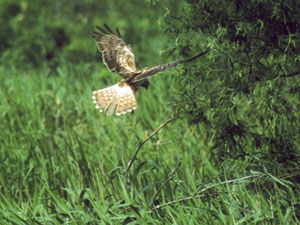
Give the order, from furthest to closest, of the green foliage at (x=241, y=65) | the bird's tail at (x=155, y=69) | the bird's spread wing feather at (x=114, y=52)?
1. the bird's spread wing feather at (x=114, y=52)
2. the green foliage at (x=241, y=65)
3. the bird's tail at (x=155, y=69)

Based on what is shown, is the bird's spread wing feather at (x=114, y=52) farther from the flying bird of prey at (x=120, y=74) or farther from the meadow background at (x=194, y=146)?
the meadow background at (x=194, y=146)

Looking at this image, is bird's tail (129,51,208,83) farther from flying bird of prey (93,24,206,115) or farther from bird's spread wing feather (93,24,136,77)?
bird's spread wing feather (93,24,136,77)

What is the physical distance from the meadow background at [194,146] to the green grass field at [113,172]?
11 mm

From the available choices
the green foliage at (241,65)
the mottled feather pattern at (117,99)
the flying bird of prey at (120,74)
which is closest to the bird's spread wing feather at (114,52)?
the flying bird of prey at (120,74)

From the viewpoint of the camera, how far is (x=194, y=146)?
4.07 m

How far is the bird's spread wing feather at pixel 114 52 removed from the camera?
3504 mm

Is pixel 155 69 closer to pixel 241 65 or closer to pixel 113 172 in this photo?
pixel 241 65

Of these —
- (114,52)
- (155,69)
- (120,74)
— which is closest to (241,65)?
(155,69)

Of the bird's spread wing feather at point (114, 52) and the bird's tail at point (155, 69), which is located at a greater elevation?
the bird's spread wing feather at point (114, 52)

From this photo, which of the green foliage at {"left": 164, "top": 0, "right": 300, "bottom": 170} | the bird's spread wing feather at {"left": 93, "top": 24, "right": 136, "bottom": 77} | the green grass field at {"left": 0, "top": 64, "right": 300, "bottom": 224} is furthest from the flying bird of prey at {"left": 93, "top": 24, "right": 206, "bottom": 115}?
the green foliage at {"left": 164, "top": 0, "right": 300, "bottom": 170}

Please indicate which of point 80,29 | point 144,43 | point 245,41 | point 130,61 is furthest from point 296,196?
point 80,29

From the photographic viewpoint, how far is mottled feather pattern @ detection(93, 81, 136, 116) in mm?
3268

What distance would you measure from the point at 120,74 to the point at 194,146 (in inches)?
37.9

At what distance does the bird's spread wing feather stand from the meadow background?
0.78ft
